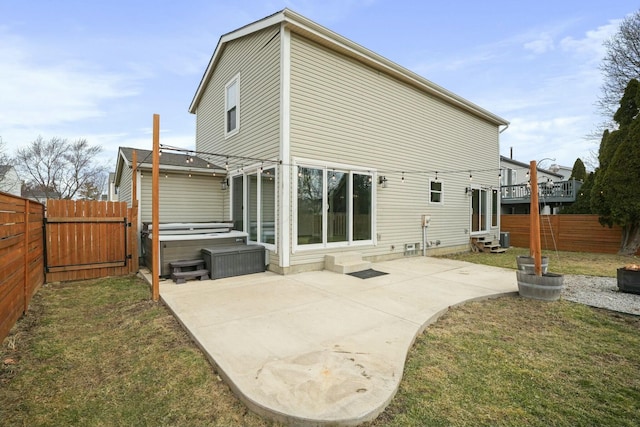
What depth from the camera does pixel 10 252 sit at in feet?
11.9

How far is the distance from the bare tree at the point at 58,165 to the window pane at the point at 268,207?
26.4 meters

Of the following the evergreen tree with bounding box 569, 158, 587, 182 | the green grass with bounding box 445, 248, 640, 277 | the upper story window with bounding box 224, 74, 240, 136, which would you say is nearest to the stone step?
the upper story window with bounding box 224, 74, 240, 136

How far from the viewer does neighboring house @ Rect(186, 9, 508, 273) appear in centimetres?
658

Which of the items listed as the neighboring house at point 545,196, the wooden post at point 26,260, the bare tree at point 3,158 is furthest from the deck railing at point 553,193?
the bare tree at point 3,158

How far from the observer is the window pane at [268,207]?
6.77m

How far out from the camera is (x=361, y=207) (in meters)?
7.89

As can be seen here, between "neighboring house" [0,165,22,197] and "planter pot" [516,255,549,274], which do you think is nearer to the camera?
"planter pot" [516,255,549,274]

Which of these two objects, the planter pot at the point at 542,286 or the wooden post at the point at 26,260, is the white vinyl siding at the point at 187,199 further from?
the planter pot at the point at 542,286

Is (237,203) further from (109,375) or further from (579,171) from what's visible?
(579,171)

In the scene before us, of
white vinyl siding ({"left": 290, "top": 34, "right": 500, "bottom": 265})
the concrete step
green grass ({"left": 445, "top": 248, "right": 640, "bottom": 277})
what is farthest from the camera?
green grass ({"left": 445, "top": 248, "right": 640, "bottom": 277})

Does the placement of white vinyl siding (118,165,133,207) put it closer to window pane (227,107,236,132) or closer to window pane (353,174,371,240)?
window pane (227,107,236,132)

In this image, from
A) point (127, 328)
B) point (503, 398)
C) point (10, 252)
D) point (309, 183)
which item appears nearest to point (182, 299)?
point (127, 328)

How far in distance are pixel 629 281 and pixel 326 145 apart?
645 cm

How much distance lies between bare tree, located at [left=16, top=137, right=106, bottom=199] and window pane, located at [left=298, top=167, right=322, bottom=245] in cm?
2733
